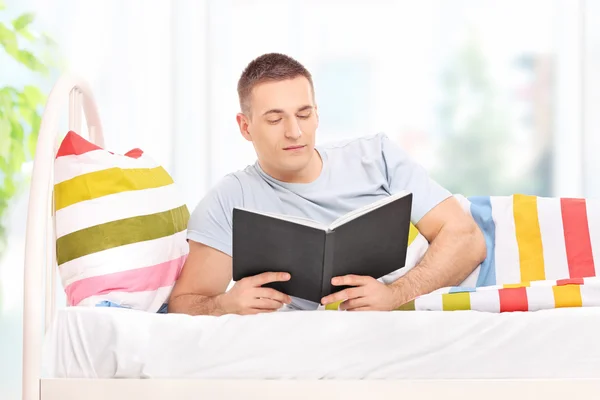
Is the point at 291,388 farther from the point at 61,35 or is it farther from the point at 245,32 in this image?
the point at 245,32

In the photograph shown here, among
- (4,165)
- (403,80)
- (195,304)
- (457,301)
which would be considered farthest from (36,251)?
(403,80)

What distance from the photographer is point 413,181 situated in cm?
180

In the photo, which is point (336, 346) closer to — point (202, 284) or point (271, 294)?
point (271, 294)

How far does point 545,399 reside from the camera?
1.25 m

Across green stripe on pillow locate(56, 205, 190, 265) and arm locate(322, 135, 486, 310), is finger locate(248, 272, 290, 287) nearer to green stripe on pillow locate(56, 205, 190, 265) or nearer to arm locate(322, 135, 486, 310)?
arm locate(322, 135, 486, 310)

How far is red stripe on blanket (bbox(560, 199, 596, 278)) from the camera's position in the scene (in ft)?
5.83

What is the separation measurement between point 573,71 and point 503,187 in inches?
20.5

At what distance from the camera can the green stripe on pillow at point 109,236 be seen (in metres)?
1.58

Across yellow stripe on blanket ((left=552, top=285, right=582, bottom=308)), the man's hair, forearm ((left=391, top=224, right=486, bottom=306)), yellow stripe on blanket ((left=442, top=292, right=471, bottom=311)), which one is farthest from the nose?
yellow stripe on blanket ((left=552, top=285, right=582, bottom=308))

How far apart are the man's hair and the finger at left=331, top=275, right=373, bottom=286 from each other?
0.52 m

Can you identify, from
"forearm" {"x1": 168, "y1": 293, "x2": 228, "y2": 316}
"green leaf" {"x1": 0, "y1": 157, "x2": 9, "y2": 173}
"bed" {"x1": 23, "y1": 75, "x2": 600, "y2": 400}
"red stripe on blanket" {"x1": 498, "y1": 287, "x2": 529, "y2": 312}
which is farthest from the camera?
"green leaf" {"x1": 0, "y1": 157, "x2": 9, "y2": 173}

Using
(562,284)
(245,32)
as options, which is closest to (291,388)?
(562,284)

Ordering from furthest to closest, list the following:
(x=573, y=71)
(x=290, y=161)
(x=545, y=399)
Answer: (x=573, y=71)
(x=290, y=161)
(x=545, y=399)

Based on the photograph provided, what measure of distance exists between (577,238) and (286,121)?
2.32ft
